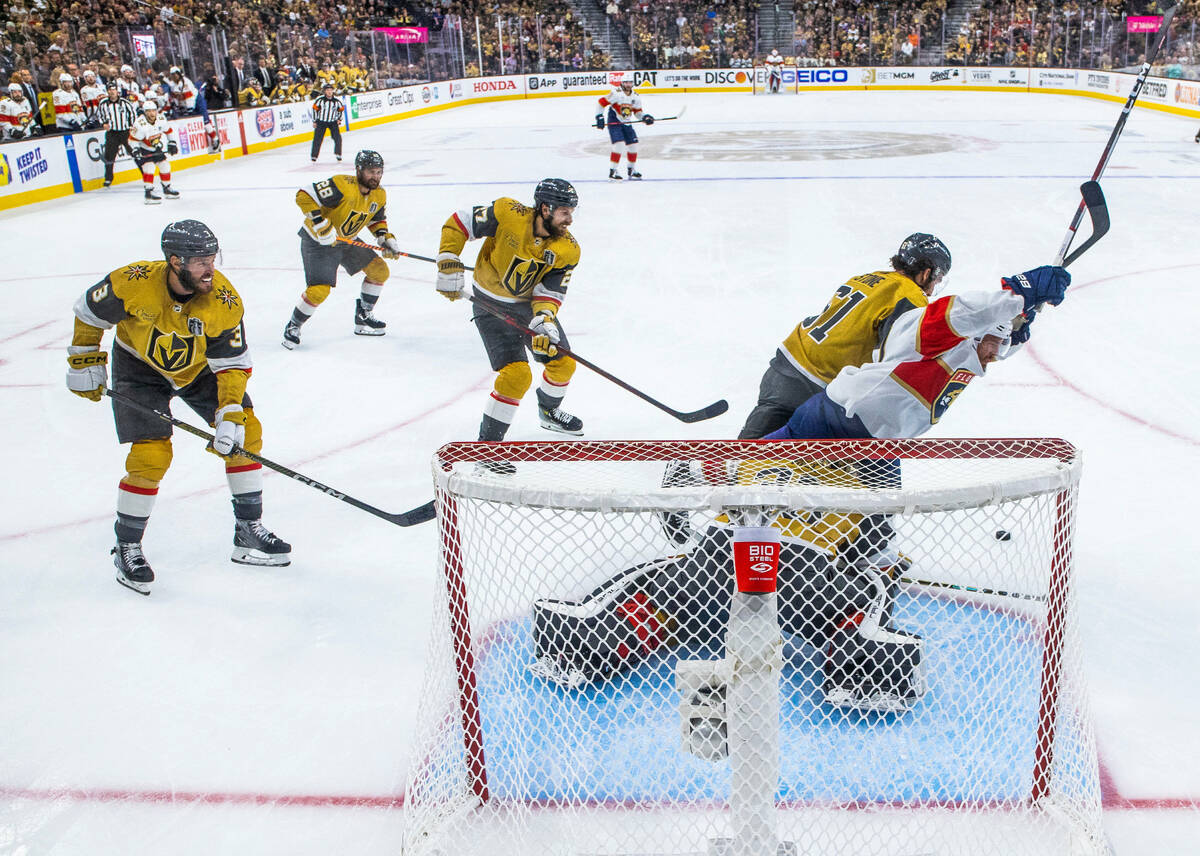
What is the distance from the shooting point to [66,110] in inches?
469

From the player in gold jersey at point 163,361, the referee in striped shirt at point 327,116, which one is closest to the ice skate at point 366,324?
the player in gold jersey at point 163,361

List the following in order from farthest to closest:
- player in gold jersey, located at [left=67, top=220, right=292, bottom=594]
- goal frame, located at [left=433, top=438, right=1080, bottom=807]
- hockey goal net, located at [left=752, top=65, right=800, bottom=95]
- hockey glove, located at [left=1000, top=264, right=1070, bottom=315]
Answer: hockey goal net, located at [left=752, top=65, right=800, bottom=95] < player in gold jersey, located at [left=67, top=220, right=292, bottom=594] < hockey glove, located at [left=1000, top=264, right=1070, bottom=315] < goal frame, located at [left=433, top=438, right=1080, bottom=807]

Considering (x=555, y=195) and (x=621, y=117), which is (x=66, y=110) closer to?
(x=621, y=117)

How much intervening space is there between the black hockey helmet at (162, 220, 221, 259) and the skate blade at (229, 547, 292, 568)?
3.20 feet

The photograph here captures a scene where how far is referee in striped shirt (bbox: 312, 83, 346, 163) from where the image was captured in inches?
498

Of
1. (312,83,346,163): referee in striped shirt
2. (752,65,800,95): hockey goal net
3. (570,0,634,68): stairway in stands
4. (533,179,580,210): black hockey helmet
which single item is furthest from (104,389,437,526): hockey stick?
(570,0,634,68): stairway in stands

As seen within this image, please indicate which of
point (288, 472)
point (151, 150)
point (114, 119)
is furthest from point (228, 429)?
point (114, 119)

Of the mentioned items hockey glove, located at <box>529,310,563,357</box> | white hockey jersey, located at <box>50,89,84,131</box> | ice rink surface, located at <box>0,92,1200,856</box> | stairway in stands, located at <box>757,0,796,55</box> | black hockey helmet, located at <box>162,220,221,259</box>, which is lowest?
ice rink surface, located at <box>0,92,1200,856</box>

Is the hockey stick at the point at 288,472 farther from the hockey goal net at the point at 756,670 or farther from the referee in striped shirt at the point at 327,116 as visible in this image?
the referee in striped shirt at the point at 327,116

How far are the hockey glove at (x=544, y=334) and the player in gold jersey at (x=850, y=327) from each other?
1.20 m

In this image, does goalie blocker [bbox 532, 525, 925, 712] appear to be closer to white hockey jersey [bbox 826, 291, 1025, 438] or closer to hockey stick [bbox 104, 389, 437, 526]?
white hockey jersey [bbox 826, 291, 1025, 438]

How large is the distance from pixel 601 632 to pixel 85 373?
1.70 m

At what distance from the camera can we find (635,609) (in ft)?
7.90

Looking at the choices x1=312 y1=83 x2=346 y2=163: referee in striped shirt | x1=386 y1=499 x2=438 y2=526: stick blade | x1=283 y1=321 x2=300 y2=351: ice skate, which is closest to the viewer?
x1=386 y1=499 x2=438 y2=526: stick blade
